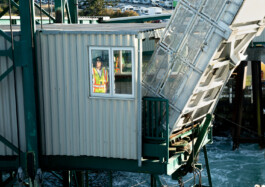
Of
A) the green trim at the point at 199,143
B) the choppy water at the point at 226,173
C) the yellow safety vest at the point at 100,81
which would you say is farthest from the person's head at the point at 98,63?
the choppy water at the point at 226,173

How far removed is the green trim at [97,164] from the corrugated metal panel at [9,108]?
3.16ft

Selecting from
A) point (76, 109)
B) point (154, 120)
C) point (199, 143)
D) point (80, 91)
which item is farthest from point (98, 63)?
point (199, 143)

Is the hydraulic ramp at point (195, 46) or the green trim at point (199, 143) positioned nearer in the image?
the hydraulic ramp at point (195, 46)

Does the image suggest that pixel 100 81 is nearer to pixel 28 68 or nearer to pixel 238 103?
pixel 28 68

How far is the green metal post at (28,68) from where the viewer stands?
44.4ft

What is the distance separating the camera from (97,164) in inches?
559

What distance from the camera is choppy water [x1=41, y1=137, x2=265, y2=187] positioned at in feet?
107

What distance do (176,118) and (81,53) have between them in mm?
3349

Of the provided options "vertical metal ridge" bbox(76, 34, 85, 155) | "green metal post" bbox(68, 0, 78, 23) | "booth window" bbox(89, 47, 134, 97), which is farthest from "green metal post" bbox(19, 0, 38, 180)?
"green metal post" bbox(68, 0, 78, 23)

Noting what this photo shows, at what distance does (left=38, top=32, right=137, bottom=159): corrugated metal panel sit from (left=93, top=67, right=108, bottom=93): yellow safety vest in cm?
24

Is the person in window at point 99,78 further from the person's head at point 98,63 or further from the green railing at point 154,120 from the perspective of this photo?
the green railing at point 154,120

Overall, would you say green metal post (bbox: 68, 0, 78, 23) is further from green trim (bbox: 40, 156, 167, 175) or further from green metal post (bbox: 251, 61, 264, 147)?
green metal post (bbox: 251, 61, 264, 147)

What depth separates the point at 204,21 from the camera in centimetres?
1344

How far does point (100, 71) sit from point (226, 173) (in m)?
23.2
